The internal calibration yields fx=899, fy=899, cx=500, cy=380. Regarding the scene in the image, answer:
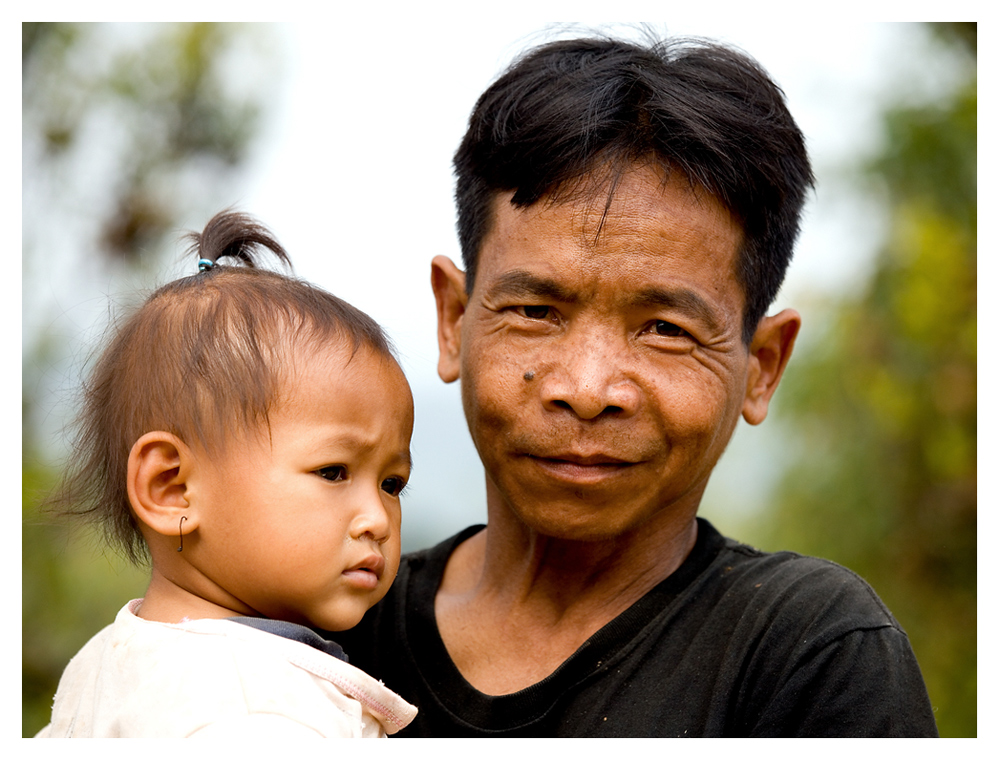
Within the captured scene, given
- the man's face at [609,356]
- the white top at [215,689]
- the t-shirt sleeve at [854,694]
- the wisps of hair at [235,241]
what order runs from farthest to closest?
1. the wisps of hair at [235,241]
2. the man's face at [609,356]
3. the t-shirt sleeve at [854,694]
4. the white top at [215,689]

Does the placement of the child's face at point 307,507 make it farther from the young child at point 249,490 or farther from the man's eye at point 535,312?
the man's eye at point 535,312

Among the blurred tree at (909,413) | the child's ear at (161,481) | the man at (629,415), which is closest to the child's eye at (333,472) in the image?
the child's ear at (161,481)

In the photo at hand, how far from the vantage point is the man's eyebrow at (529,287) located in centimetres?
171

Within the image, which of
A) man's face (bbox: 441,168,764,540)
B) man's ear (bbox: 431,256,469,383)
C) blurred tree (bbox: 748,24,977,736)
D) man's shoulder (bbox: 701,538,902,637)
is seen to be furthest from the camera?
blurred tree (bbox: 748,24,977,736)

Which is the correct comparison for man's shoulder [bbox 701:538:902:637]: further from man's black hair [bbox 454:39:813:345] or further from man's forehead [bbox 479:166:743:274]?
man's forehead [bbox 479:166:743:274]

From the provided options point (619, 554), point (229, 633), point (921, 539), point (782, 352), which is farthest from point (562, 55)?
point (921, 539)

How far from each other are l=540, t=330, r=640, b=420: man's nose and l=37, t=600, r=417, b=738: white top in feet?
1.95

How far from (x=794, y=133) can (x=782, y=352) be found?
1.56 feet

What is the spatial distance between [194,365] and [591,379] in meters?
0.70

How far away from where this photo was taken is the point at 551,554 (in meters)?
1.96

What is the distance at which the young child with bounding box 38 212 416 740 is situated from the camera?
146cm

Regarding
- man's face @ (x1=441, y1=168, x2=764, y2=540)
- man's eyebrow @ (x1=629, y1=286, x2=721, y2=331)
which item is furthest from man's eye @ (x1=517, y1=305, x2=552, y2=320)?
man's eyebrow @ (x1=629, y1=286, x2=721, y2=331)

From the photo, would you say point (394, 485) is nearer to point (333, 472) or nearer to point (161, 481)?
point (333, 472)
